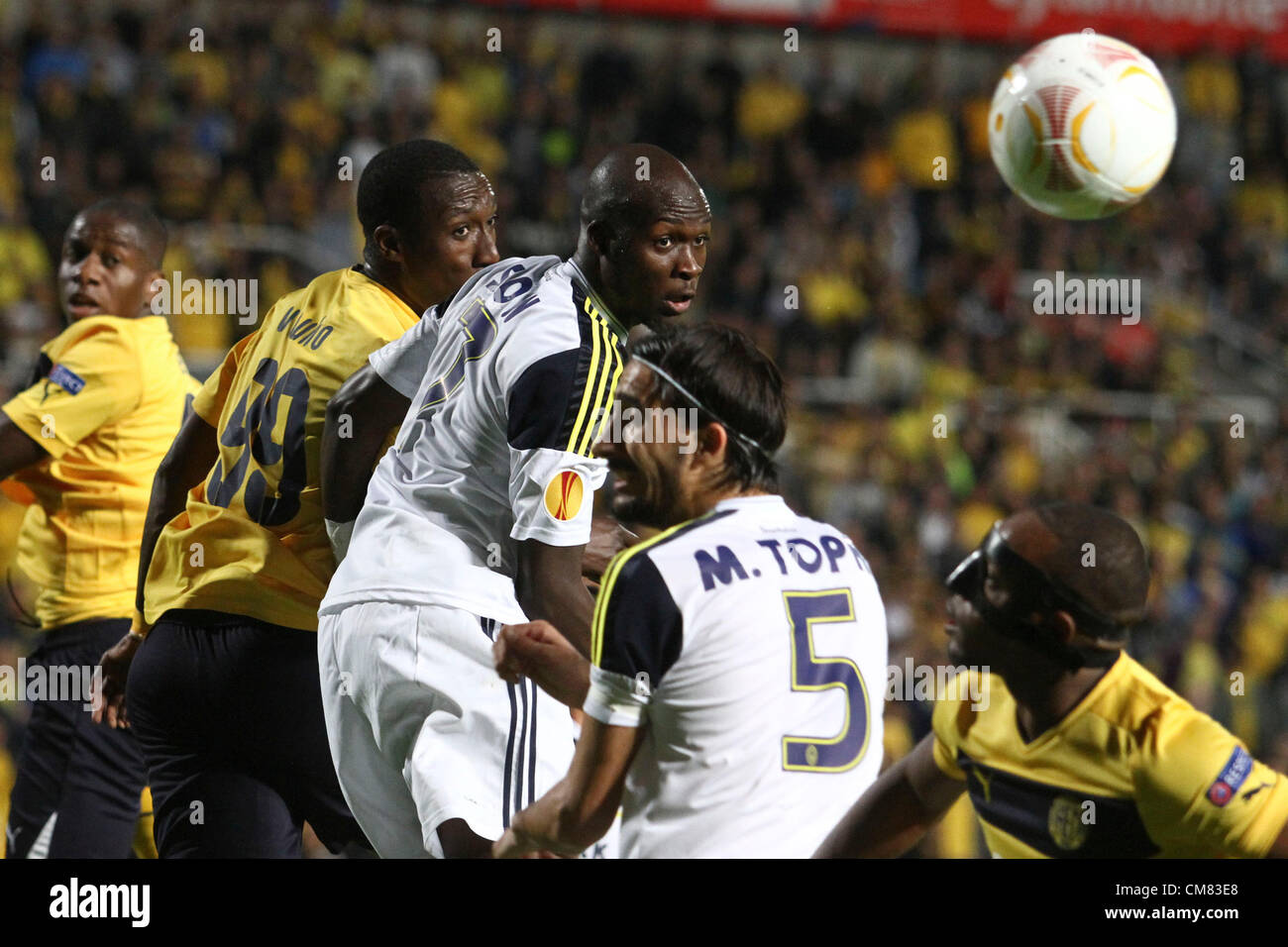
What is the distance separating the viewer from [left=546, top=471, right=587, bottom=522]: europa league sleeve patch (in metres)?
3.60

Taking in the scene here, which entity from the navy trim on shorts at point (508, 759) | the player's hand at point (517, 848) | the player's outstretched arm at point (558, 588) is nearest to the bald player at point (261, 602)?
the navy trim on shorts at point (508, 759)

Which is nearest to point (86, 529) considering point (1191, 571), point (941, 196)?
point (1191, 571)

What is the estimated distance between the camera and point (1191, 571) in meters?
12.8

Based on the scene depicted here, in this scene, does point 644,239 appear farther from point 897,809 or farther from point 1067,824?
point 1067,824

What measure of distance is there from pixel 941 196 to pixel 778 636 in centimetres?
1321

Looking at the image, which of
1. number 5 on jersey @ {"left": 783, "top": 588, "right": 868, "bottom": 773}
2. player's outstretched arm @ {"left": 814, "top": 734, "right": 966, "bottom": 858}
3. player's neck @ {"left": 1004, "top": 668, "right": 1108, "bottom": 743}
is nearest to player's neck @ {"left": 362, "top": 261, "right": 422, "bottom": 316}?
number 5 on jersey @ {"left": 783, "top": 588, "right": 868, "bottom": 773}

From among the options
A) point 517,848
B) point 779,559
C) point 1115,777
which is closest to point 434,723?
point 517,848

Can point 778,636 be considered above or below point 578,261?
below

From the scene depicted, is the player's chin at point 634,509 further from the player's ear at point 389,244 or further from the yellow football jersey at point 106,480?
the yellow football jersey at point 106,480

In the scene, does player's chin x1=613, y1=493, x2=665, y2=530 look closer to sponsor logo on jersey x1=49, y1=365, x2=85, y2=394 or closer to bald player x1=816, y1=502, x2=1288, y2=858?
bald player x1=816, y1=502, x2=1288, y2=858

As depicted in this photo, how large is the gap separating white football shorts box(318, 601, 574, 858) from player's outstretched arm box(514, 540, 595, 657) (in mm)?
186

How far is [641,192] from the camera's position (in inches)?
156

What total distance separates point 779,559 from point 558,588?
2.44 feet

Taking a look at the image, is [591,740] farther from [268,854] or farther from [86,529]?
[86,529]
